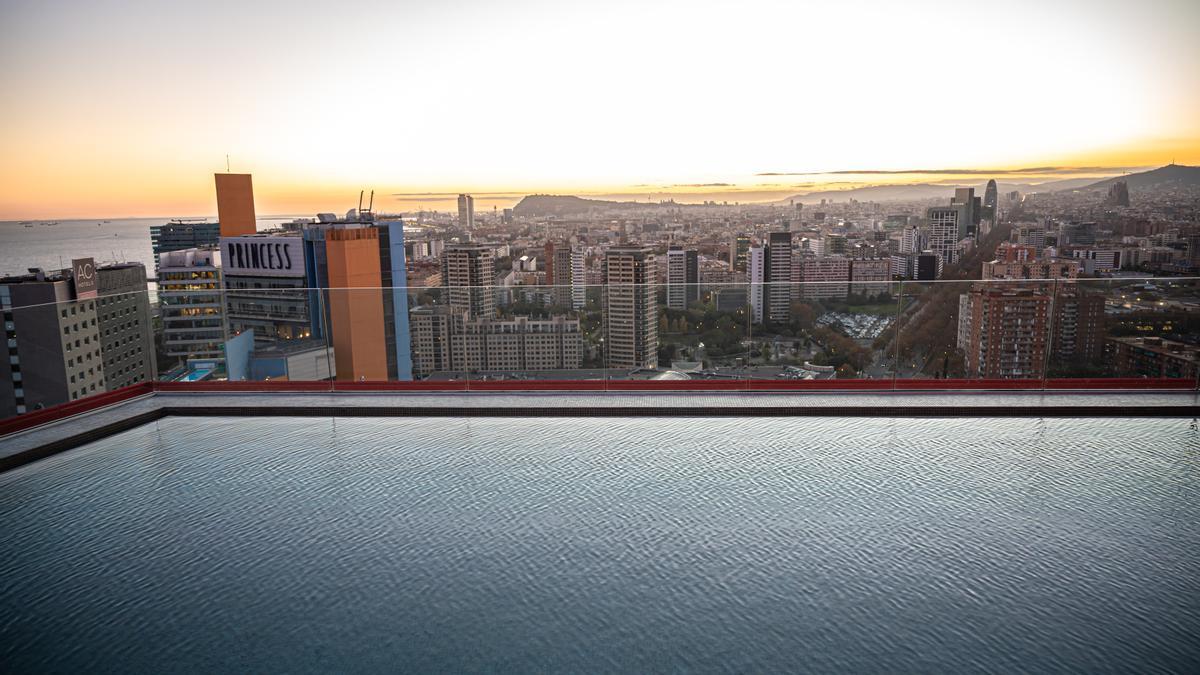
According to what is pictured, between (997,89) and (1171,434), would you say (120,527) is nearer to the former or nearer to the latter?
(1171,434)

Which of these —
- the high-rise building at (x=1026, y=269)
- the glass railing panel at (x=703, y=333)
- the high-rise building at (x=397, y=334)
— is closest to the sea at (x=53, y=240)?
the high-rise building at (x=397, y=334)

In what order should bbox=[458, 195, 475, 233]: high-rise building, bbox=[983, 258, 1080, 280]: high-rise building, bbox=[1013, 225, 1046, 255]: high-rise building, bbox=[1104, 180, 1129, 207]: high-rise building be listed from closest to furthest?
bbox=[983, 258, 1080, 280]: high-rise building < bbox=[1104, 180, 1129, 207]: high-rise building < bbox=[1013, 225, 1046, 255]: high-rise building < bbox=[458, 195, 475, 233]: high-rise building

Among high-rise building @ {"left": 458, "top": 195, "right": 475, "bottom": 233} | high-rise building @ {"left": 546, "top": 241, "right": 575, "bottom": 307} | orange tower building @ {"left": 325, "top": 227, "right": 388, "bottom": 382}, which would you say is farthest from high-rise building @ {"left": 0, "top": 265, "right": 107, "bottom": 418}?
high-rise building @ {"left": 458, "top": 195, "right": 475, "bottom": 233}

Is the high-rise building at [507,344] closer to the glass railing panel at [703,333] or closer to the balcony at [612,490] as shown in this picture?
the balcony at [612,490]

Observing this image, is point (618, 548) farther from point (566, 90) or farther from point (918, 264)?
point (918, 264)

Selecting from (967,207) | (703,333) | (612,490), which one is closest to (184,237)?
(967,207)

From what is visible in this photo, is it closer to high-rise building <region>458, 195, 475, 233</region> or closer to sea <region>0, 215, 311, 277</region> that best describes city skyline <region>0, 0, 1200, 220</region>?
sea <region>0, 215, 311, 277</region>
